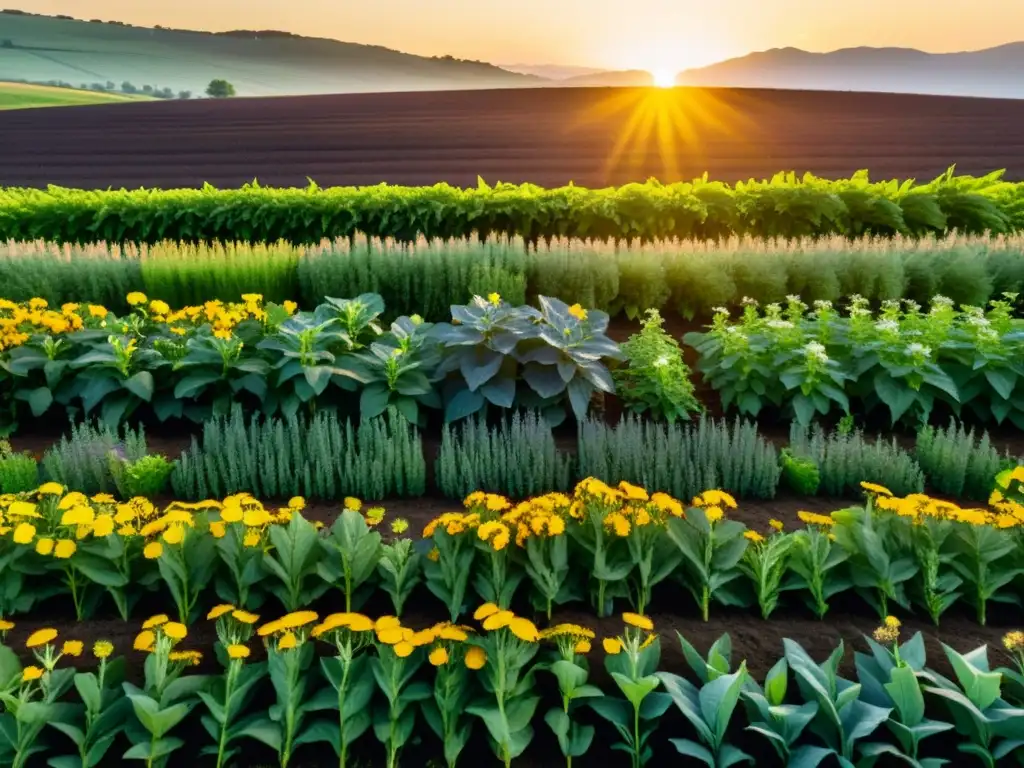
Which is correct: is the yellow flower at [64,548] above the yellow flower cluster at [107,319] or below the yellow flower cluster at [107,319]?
below

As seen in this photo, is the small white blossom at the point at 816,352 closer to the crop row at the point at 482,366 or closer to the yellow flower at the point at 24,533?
the crop row at the point at 482,366

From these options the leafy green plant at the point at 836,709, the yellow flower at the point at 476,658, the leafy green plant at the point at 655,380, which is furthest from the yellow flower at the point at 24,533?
the leafy green plant at the point at 655,380

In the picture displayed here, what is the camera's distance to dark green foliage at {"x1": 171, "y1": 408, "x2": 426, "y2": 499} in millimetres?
4199

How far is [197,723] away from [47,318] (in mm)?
3926

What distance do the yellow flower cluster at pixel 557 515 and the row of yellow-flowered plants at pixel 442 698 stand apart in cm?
40

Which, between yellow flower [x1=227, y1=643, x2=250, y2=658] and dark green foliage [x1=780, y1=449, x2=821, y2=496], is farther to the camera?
dark green foliage [x1=780, y1=449, x2=821, y2=496]

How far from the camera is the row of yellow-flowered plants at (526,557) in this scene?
3068 millimetres

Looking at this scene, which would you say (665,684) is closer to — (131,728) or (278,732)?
(278,732)

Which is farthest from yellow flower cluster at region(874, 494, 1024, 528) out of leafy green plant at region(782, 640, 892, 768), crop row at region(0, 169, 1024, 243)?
crop row at region(0, 169, 1024, 243)

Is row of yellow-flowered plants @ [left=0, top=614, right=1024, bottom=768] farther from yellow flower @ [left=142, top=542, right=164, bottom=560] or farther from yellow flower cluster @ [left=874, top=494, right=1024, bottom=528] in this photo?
yellow flower cluster @ [left=874, top=494, right=1024, bottom=528]

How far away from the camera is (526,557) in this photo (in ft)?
10.3

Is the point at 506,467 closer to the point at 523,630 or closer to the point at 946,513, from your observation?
the point at 523,630

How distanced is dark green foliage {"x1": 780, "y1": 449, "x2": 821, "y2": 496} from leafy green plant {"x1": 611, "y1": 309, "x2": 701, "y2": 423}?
0.80 metres

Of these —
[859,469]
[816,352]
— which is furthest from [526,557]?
[816,352]
